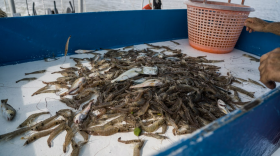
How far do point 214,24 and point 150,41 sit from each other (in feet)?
5.68

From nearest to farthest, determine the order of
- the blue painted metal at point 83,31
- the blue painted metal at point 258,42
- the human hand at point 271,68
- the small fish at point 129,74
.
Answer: the human hand at point 271,68
the small fish at point 129,74
the blue painted metal at point 83,31
the blue painted metal at point 258,42

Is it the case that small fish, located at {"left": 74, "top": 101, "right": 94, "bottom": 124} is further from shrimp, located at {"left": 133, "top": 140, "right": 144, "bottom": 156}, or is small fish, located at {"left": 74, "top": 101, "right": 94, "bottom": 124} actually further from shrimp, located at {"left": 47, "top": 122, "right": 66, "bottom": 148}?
shrimp, located at {"left": 133, "top": 140, "right": 144, "bottom": 156}

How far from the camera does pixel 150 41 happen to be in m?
5.33

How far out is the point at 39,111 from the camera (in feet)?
7.98

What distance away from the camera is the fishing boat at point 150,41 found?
661mm

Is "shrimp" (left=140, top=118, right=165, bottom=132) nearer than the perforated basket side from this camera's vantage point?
Yes

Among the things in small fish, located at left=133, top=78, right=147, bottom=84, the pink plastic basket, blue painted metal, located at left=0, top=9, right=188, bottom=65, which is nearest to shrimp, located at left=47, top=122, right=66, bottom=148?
small fish, located at left=133, top=78, right=147, bottom=84

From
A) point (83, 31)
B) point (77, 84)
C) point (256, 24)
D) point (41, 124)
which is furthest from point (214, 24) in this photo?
point (41, 124)

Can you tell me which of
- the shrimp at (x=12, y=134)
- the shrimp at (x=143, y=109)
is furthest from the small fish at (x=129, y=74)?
the shrimp at (x=12, y=134)

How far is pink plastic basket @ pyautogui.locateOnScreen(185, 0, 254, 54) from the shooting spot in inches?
171

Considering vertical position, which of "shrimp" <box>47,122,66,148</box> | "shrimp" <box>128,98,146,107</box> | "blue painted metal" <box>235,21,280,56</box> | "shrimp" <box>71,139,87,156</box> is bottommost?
"shrimp" <box>71,139,87,156</box>

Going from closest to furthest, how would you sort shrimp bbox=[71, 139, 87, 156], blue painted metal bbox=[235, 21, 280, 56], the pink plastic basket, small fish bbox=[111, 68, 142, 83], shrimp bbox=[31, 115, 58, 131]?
shrimp bbox=[71, 139, 87, 156]
shrimp bbox=[31, 115, 58, 131]
small fish bbox=[111, 68, 142, 83]
the pink plastic basket
blue painted metal bbox=[235, 21, 280, 56]

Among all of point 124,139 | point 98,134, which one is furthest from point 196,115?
point 98,134

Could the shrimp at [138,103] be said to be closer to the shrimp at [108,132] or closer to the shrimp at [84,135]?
the shrimp at [108,132]
